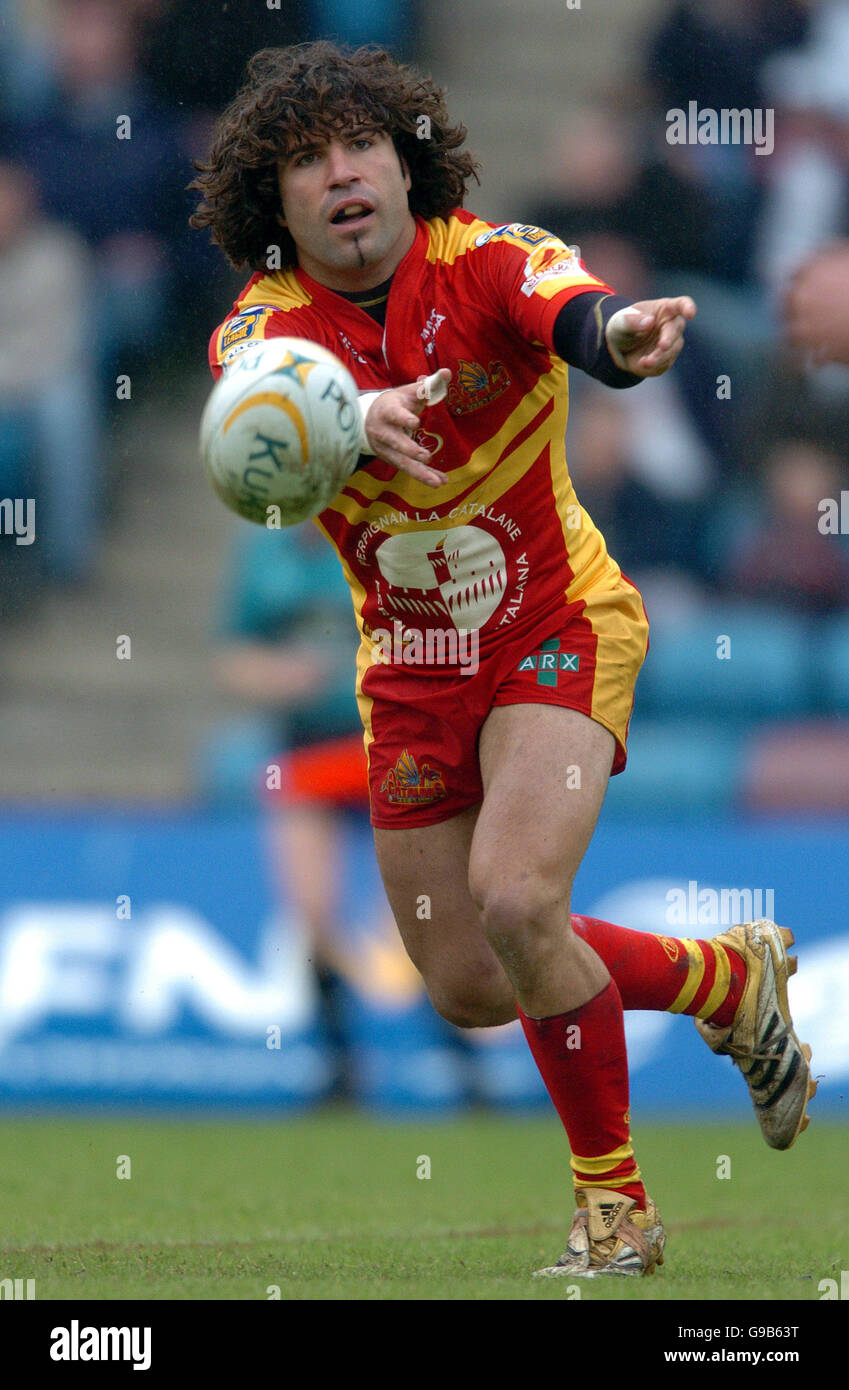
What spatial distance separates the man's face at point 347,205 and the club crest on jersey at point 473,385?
0.99ft

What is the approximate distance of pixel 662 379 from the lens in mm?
8672

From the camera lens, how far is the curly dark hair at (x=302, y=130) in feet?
13.2

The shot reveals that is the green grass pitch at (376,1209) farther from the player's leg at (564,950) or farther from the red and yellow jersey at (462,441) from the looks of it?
the red and yellow jersey at (462,441)

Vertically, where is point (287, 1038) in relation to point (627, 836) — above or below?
below

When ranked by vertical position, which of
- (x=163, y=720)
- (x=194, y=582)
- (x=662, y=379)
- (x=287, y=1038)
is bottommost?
(x=287, y=1038)

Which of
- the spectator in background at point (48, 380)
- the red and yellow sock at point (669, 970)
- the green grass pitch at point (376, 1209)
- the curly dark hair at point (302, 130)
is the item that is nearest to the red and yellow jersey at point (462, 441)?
the curly dark hair at point (302, 130)

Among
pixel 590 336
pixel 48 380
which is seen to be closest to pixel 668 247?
pixel 48 380

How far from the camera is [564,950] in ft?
13.0

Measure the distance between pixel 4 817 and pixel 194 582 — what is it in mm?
2119

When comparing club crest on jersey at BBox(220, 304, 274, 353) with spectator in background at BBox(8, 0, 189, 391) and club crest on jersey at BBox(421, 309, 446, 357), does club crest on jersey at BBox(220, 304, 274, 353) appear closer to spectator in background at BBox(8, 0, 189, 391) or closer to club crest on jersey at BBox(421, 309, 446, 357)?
club crest on jersey at BBox(421, 309, 446, 357)

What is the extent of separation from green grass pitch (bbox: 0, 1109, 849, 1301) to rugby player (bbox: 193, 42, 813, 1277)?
39 cm
